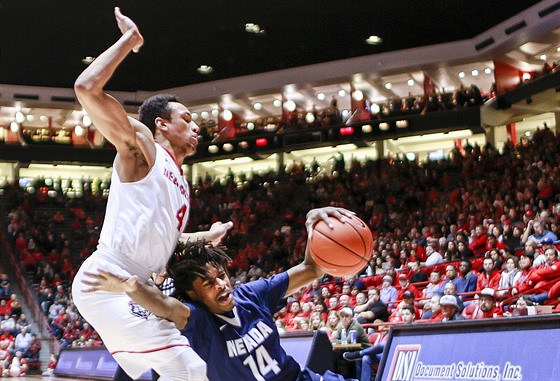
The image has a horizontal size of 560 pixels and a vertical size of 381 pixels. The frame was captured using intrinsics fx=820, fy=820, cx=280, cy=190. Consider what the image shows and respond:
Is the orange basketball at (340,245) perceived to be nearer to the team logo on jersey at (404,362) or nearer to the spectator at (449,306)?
the team logo on jersey at (404,362)

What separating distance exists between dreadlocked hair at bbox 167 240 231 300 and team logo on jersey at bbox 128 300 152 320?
0.60 feet

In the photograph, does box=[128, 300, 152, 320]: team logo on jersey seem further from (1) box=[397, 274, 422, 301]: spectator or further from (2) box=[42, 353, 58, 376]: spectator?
(2) box=[42, 353, 58, 376]: spectator

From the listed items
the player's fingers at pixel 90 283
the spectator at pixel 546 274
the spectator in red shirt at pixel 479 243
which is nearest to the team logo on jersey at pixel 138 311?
the player's fingers at pixel 90 283

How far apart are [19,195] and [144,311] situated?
2362 cm

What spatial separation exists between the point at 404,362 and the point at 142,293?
84.5 inches

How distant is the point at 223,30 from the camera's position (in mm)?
21531

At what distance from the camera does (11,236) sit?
77.8 ft

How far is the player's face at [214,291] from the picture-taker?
3.52 meters

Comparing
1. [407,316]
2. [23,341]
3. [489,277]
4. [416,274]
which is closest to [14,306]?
[23,341]

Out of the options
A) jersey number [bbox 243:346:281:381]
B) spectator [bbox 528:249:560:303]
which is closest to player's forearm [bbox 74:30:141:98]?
jersey number [bbox 243:346:281:381]

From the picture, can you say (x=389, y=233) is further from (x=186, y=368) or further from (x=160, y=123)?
(x=186, y=368)

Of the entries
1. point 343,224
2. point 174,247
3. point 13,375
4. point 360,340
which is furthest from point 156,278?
point 13,375

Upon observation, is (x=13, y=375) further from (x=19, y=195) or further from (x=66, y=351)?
(x=19, y=195)

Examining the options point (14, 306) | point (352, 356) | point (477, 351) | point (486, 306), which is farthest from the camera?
point (14, 306)
